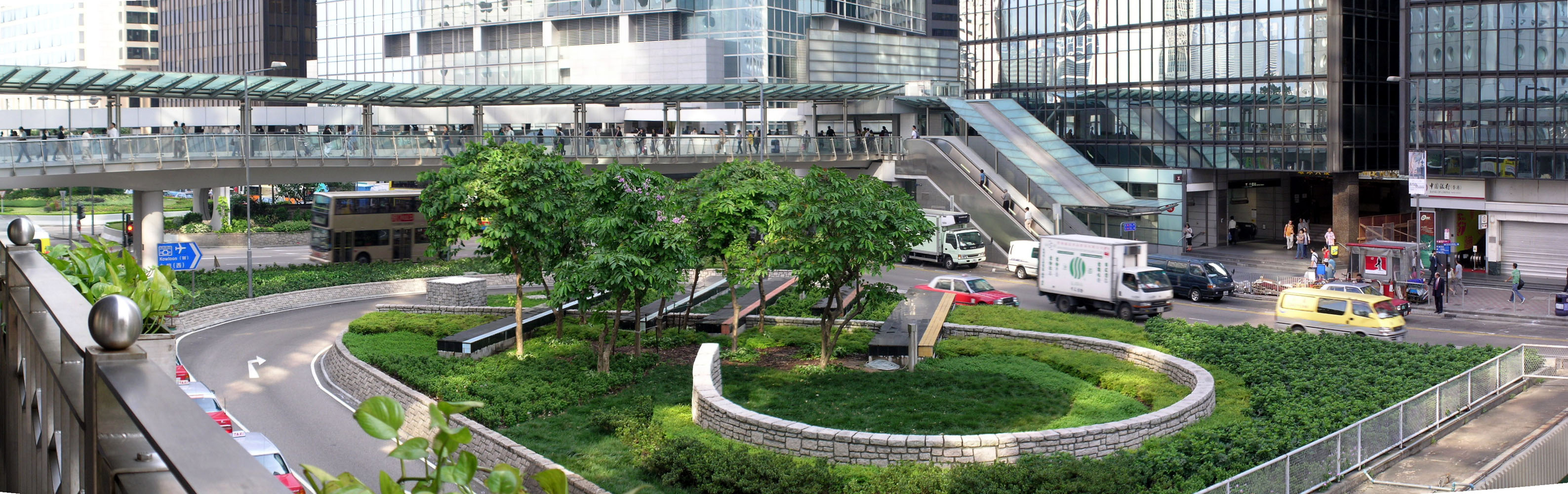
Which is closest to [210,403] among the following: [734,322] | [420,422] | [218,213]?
[420,422]

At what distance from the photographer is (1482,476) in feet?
62.9

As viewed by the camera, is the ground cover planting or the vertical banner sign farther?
the vertical banner sign

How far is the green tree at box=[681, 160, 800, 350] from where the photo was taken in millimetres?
29094

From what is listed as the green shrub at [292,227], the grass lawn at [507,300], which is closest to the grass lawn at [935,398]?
the grass lawn at [507,300]

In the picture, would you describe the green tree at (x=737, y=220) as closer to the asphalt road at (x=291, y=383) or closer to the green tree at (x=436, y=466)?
the asphalt road at (x=291, y=383)

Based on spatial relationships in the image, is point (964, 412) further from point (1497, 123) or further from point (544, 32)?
point (544, 32)

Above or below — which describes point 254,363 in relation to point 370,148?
below

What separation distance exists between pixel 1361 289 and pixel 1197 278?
608 centimetres

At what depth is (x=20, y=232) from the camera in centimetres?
636

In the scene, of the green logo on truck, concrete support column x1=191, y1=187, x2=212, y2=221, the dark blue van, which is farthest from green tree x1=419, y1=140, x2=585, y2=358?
concrete support column x1=191, y1=187, x2=212, y2=221

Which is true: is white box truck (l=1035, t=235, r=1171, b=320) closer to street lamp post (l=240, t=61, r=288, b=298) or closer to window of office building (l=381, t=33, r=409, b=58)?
street lamp post (l=240, t=61, r=288, b=298)

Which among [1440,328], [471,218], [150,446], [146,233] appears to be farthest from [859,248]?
[146,233]

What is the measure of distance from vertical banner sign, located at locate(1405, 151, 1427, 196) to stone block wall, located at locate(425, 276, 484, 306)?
31.2 m

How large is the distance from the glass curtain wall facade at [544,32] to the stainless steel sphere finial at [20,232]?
247 feet
